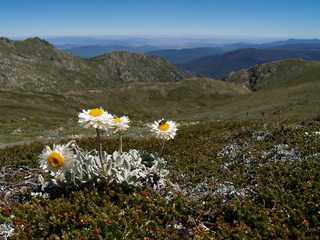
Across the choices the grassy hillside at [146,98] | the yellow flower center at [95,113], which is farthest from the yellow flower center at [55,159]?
the grassy hillside at [146,98]

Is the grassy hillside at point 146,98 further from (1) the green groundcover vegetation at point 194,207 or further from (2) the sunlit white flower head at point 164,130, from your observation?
(2) the sunlit white flower head at point 164,130

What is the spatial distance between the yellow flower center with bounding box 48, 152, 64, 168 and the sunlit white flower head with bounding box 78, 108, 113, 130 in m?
1.04

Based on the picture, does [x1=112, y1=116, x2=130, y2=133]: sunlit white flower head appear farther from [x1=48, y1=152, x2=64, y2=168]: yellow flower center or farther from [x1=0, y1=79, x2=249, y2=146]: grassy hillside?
[x1=0, y1=79, x2=249, y2=146]: grassy hillside

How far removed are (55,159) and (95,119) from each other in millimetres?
1441

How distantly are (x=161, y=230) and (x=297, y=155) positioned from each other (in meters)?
7.13

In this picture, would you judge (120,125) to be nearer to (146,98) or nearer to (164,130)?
(164,130)

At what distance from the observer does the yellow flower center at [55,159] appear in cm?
616

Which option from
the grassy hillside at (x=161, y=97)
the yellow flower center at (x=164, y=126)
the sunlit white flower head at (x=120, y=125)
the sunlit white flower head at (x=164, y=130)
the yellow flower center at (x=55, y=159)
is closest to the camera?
the yellow flower center at (x=55, y=159)

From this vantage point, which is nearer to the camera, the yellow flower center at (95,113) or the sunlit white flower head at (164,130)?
the yellow flower center at (95,113)

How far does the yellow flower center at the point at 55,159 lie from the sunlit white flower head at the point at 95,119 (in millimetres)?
1042

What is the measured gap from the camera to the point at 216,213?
7031 mm

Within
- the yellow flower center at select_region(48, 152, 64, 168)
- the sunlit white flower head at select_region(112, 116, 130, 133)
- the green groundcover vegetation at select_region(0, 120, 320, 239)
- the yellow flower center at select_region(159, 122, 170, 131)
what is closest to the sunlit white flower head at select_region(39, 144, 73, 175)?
the yellow flower center at select_region(48, 152, 64, 168)

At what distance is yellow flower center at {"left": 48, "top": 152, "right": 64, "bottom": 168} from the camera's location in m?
6.16

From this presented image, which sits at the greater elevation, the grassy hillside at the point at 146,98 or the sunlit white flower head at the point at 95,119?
the sunlit white flower head at the point at 95,119
